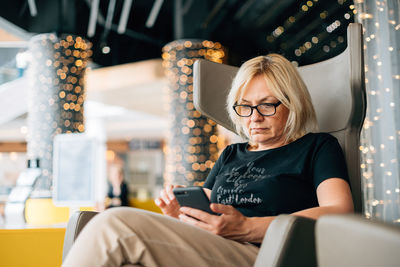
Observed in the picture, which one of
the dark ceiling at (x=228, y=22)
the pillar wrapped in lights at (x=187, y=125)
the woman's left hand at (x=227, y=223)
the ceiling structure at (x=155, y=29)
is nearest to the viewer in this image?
the woman's left hand at (x=227, y=223)

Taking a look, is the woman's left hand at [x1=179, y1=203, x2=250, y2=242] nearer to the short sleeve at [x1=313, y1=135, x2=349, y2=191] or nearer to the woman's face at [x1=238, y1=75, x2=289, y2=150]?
the short sleeve at [x1=313, y1=135, x2=349, y2=191]

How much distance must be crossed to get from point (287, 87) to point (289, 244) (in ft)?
2.51

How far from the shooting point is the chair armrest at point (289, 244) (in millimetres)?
967

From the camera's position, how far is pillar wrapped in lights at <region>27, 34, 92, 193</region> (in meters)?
5.87

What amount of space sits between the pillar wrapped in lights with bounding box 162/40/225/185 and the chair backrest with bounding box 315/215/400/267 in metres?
5.69

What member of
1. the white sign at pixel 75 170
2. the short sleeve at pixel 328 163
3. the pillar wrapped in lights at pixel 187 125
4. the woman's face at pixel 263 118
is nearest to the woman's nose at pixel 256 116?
the woman's face at pixel 263 118

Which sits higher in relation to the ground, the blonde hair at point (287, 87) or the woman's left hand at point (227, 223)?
the blonde hair at point (287, 87)

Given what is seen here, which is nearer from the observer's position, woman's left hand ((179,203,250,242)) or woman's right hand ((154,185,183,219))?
woman's left hand ((179,203,250,242))

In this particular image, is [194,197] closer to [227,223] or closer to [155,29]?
[227,223]

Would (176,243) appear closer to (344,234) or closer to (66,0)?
(344,234)

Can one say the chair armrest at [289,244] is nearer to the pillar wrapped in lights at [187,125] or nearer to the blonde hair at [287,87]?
the blonde hair at [287,87]

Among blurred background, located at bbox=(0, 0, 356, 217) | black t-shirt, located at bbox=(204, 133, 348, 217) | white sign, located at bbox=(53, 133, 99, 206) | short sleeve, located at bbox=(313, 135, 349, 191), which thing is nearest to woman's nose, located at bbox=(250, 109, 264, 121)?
black t-shirt, located at bbox=(204, 133, 348, 217)

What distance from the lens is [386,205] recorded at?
2.45 m

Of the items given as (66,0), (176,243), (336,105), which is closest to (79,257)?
(176,243)
